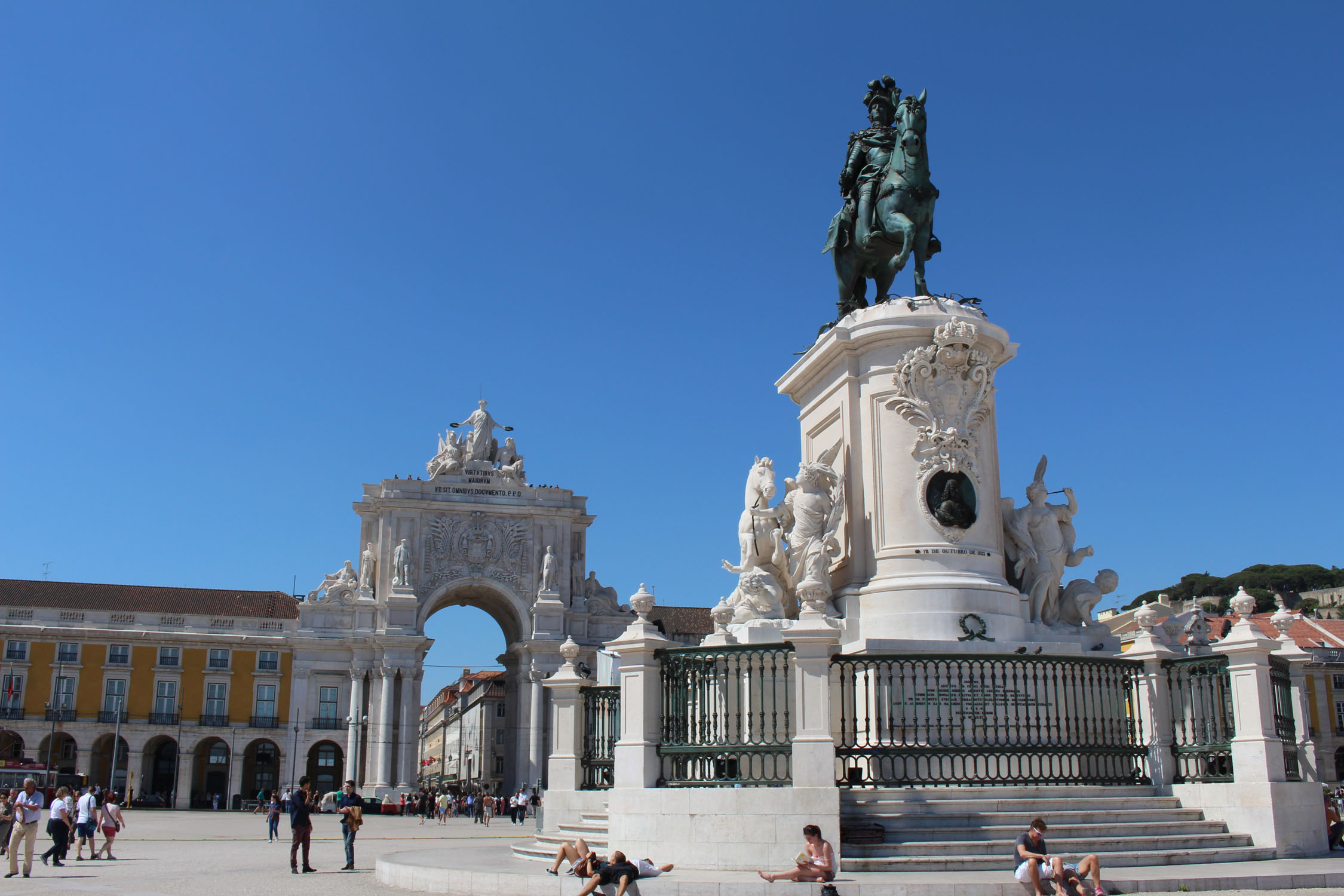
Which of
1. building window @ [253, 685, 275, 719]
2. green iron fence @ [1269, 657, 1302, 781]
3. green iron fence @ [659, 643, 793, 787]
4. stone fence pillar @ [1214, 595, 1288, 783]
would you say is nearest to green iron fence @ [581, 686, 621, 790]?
green iron fence @ [659, 643, 793, 787]

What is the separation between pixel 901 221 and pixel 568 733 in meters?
6.14

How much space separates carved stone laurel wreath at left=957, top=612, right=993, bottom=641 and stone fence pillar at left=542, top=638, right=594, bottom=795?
3.66 meters

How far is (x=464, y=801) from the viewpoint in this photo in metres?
47.6

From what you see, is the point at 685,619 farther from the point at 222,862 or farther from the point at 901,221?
the point at 901,221

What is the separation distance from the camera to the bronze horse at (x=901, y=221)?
12297 millimetres

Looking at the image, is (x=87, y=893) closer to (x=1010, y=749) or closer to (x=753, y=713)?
(x=753, y=713)

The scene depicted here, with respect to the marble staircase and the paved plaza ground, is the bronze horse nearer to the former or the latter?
the marble staircase

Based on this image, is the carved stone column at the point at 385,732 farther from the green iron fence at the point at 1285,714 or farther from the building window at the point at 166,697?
the green iron fence at the point at 1285,714

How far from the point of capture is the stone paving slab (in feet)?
25.0

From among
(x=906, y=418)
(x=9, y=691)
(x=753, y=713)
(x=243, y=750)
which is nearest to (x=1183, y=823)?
(x=753, y=713)

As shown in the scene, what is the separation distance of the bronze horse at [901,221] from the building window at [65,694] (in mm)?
51261

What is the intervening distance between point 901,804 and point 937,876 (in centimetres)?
91

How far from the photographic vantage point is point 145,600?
2323 inches

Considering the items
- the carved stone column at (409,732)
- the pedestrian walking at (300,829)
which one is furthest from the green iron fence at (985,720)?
the carved stone column at (409,732)
